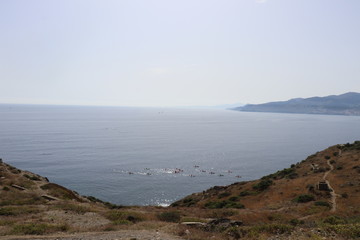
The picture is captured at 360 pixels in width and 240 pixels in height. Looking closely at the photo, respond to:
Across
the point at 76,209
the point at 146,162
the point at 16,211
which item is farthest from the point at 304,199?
the point at 146,162

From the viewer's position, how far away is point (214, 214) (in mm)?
26062

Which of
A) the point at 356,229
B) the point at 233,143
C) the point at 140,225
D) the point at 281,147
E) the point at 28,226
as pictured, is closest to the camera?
the point at 356,229

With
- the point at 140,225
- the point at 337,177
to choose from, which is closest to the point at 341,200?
the point at 337,177

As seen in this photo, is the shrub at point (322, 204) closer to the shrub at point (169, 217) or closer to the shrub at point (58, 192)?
the shrub at point (169, 217)

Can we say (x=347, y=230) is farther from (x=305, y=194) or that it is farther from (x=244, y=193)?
(x=244, y=193)

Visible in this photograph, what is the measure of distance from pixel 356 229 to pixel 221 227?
351 inches

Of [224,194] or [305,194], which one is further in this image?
[224,194]

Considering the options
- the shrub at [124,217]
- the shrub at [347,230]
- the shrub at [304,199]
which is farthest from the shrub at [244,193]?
the shrub at [347,230]

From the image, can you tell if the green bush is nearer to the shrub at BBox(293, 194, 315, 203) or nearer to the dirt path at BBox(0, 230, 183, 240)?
the shrub at BBox(293, 194, 315, 203)

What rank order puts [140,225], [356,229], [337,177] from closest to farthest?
[356,229] < [140,225] < [337,177]

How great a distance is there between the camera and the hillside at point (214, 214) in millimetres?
16672

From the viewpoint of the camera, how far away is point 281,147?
126 m

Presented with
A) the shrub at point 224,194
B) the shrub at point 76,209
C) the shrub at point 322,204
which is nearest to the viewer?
the shrub at point 76,209

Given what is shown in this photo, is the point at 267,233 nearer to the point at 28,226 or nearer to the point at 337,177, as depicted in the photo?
the point at 28,226
